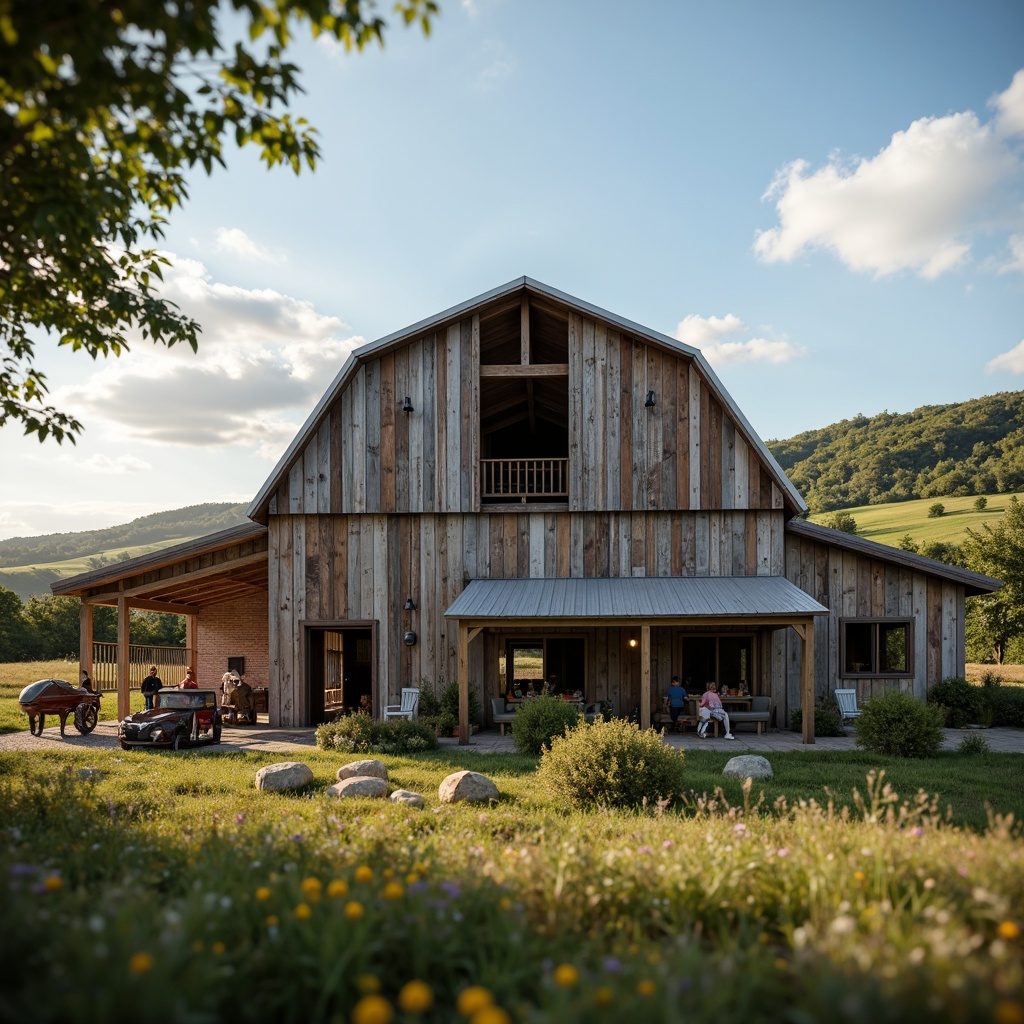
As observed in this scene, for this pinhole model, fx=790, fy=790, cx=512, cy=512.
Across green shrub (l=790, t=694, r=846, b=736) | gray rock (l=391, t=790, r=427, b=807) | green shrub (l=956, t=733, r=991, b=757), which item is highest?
gray rock (l=391, t=790, r=427, b=807)

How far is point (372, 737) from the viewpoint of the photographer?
13328mm

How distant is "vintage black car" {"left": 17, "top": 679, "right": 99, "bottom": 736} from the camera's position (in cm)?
1519

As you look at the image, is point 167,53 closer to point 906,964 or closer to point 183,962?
point 183,962

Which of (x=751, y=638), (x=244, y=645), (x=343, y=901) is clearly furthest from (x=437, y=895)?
(x=244, y=645)

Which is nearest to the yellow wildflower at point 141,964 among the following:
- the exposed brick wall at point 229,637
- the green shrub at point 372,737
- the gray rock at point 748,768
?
the gray rock at point 748,768

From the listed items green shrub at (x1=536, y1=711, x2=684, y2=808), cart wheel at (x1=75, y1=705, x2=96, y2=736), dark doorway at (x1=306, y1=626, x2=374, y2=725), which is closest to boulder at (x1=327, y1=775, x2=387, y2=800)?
green shrub at (x1=536, y1=711, x2=684, y2=808)

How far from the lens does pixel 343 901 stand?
3701mm

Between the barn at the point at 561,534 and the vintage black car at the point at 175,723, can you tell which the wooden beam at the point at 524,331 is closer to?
the barn at the point at 561,534

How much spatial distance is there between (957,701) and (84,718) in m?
17.7

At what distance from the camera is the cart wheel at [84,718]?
50.8 ft

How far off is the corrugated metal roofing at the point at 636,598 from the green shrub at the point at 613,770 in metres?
5.18

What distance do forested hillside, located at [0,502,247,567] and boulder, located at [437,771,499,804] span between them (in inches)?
6429

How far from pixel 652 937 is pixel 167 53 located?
5256 millimetres

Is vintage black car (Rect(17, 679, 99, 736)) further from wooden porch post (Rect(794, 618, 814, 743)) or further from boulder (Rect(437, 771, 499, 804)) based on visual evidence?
wooden porch post (Rect(794, 618, 814, 743))
